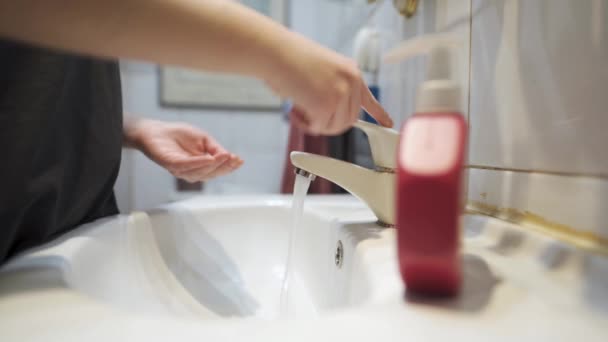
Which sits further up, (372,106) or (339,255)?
(372,106)

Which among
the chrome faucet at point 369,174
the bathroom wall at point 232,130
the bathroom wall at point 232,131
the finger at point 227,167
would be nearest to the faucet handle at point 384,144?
the chrome faucet at point 369,174

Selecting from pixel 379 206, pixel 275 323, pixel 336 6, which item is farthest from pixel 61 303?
pixel 336 6

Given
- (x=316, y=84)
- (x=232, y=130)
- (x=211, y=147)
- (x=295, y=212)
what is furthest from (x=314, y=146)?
(x=316, y=84)

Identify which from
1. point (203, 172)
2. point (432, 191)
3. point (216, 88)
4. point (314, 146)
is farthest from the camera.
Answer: point (216, 88)

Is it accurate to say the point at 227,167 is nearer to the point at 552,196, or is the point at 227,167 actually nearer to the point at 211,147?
the point at 211,147

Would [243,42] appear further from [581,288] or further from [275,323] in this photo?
[581,288]

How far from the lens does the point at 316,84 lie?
249 mm

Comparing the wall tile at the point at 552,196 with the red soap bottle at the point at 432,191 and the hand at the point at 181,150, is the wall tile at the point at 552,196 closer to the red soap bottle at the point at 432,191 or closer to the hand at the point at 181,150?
the red soap bottle at the point at 432,191

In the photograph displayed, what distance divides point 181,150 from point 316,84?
39cm

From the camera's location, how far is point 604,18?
278 millimetres

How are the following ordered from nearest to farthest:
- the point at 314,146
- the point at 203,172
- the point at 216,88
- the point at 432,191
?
the point at 432,191, the point at 203,172, the point at 314,146, the point at 216,88

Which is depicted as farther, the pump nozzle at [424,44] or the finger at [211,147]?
the finger at [211,147]

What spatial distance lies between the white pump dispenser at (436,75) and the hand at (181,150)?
0.34 m

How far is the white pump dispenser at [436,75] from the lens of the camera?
0.21m
